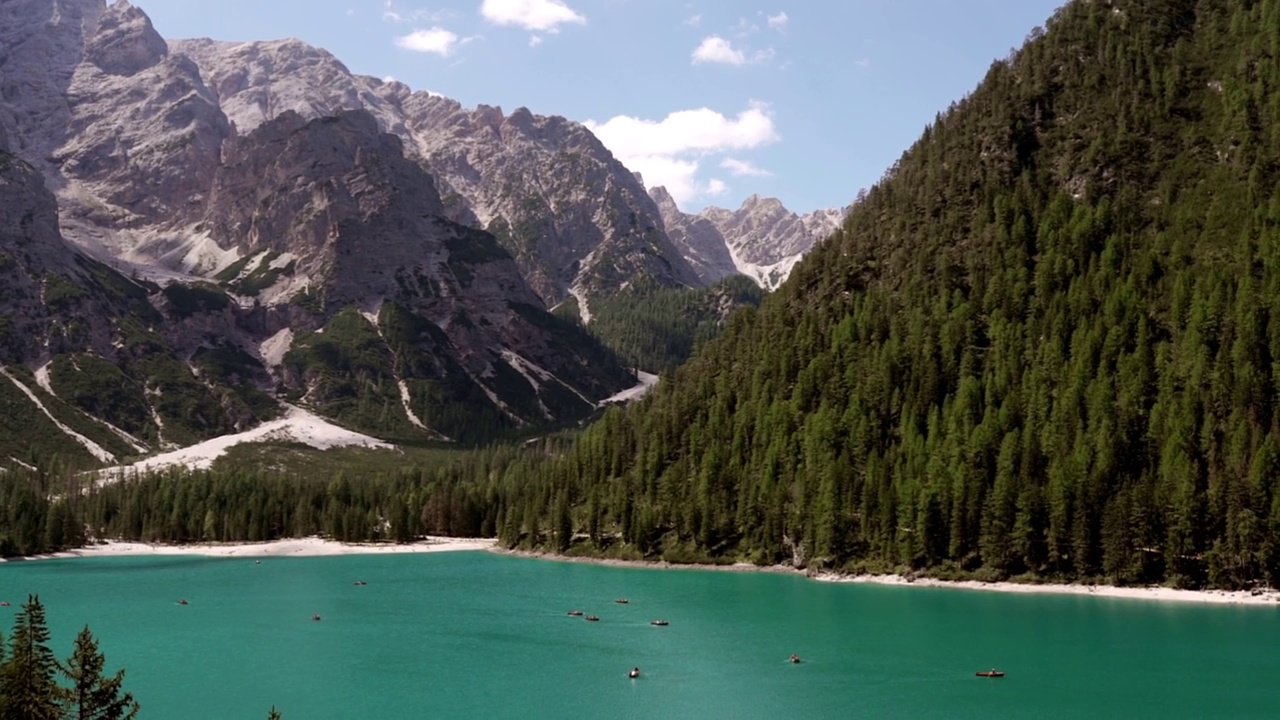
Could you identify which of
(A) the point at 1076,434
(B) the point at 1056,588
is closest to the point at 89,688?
(B) the point at 1056,588

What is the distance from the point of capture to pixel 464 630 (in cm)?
12588

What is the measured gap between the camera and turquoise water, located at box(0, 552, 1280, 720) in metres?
86.2

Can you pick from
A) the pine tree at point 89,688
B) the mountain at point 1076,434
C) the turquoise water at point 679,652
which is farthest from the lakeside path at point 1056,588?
the pine tree at point 89,688

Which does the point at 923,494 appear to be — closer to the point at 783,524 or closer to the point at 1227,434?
the point at 783,524

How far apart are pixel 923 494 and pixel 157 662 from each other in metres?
106

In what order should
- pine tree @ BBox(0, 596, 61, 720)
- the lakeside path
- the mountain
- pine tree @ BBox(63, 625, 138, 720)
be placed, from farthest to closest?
1. the mountain
2. the lakeside path
3. pine tree @ BBox(63, 625, 138, 720)
4. pine tree @ BBox(0, 596, 61, 720)

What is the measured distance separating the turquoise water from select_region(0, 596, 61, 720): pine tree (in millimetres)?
39726

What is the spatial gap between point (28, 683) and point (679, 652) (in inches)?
2863

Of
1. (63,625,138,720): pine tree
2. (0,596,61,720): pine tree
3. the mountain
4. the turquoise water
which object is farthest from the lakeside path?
(0,596,61,720): pine tree

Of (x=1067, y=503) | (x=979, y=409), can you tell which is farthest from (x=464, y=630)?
(x=979, y=409)

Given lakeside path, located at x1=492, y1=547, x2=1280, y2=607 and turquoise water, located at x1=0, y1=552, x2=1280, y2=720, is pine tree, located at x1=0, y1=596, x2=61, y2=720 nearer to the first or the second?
turquoise water, located at x1=0, y1=552, x2=1280, y2=720

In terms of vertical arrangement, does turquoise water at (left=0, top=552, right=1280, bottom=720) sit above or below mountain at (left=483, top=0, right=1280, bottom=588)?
below

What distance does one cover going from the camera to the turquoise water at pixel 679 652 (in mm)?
86188

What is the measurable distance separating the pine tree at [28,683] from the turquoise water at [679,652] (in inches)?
1564
